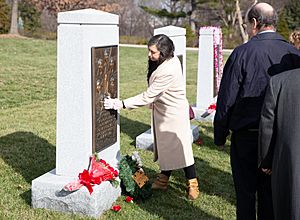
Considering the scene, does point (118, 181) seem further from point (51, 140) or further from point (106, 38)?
point (51, 140)

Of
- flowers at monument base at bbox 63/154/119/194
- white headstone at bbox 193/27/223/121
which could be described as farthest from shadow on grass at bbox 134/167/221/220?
white headstone at bbox 193/27/223/121

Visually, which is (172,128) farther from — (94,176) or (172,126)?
(94,176)

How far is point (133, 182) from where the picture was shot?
520 centimetres

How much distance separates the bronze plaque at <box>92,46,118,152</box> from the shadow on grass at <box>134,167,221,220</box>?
0.76 m

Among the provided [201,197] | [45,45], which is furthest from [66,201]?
[45,45]

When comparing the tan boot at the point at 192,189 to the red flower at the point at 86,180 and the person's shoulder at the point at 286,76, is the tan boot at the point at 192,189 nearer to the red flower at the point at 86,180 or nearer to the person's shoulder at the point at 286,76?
the red flower at the point at 86,180

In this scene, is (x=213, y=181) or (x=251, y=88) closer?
(x=251, y=88)

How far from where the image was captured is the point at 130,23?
5097 cm

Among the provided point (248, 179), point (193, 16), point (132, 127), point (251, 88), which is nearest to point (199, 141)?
point (132, 127)

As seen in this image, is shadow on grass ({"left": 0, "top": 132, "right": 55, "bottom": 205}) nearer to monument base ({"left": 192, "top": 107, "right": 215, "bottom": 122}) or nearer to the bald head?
the bald head

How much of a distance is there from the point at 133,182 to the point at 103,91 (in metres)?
1.03

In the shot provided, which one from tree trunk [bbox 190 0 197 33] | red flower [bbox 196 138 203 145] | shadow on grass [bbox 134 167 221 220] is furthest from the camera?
tree trunk [bbox 190 0 197 33]

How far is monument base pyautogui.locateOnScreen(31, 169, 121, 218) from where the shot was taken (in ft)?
14.9

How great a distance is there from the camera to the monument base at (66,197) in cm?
453
